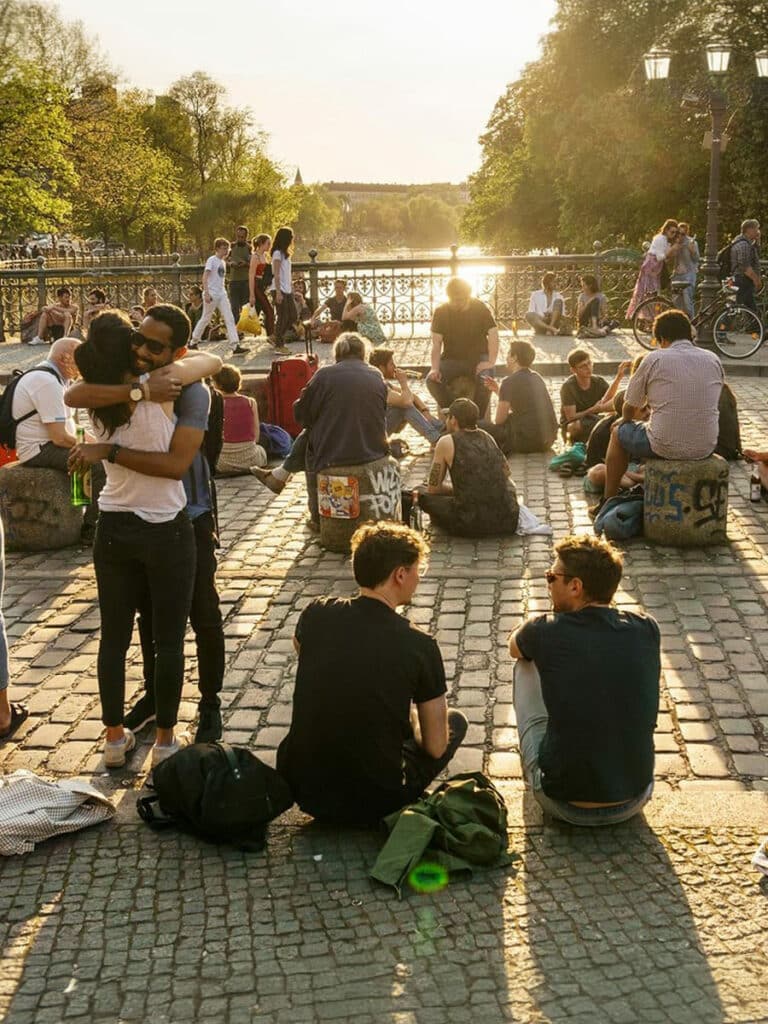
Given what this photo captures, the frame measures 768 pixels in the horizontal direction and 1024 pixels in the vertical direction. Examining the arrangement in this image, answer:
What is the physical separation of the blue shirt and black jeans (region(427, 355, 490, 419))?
672cm

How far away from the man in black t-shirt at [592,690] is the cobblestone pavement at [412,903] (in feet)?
0.65

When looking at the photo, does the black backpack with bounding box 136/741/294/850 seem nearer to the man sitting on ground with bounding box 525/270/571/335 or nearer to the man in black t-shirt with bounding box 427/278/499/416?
the man in black t-shirt with bounding box 427/278/499/416

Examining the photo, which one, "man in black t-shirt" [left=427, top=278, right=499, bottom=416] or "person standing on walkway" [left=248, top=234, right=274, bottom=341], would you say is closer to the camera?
"man in black t-shirt" [left=427, top=278, right=499, bottom=416]

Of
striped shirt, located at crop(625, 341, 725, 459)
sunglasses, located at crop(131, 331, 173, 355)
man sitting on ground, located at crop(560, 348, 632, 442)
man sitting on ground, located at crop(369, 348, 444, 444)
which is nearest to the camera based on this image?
sunglasses, located at crop(131, 331, 173, 355)

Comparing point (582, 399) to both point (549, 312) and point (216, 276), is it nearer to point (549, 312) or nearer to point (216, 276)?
point (216, 276)

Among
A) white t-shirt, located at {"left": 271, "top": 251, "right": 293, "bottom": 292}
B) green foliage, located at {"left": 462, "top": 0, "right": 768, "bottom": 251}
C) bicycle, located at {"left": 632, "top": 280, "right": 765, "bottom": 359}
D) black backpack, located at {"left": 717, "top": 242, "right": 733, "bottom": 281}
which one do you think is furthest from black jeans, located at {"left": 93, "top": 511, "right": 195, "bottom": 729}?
green foliage, located at {"left": 462, "top": 0, "right": 768, "bottom": 251}

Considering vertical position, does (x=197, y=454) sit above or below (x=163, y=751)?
above

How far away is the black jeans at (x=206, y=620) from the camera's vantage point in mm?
5984

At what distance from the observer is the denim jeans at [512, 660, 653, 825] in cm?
490

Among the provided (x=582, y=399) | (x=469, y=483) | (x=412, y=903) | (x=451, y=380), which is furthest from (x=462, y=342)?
(x=412, y=903)

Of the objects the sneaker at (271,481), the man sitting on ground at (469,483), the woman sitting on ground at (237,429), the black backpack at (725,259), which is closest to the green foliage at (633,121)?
the black backpack at (725,259)

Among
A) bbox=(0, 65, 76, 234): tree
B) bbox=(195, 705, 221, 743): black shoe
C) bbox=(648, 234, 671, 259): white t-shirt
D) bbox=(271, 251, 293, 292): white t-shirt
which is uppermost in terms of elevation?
bbox=(0, 65, 76, 234): tree

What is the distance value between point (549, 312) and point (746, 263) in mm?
4267

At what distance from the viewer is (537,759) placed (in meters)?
4.99
